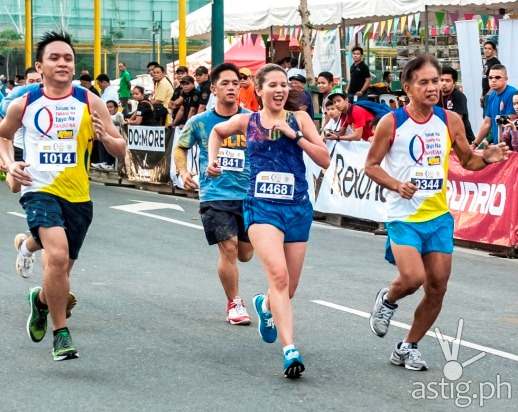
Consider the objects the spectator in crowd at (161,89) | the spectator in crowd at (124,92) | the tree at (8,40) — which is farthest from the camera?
the tree at (8,40)

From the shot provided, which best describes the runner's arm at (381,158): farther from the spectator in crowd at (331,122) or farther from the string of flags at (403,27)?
the string of flags at (403,27)

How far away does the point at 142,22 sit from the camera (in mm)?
81938

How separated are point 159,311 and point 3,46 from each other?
6635 centimetres

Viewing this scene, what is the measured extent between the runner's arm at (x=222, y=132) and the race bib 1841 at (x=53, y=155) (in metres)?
0.88

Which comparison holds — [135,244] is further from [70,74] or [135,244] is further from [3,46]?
[3,46]

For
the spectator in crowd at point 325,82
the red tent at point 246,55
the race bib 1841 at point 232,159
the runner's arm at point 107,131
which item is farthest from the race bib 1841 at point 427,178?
the red tent at point 246,55

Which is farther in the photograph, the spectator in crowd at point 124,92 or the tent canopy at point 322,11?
the spectator in crowd at point 124,92

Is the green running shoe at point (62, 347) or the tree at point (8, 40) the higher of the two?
the tree at point (8, 40)

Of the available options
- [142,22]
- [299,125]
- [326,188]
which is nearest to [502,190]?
[326,188]

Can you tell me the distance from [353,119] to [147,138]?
296 inches

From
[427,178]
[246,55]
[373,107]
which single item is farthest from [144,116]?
[427,178]

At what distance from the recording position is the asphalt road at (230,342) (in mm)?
6902

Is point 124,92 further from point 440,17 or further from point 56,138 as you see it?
point 56,138

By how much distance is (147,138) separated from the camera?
23.6 meters
